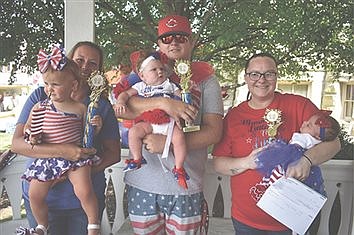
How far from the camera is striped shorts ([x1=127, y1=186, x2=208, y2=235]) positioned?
4.78ft

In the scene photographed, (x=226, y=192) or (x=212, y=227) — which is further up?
(x=226, y=192)

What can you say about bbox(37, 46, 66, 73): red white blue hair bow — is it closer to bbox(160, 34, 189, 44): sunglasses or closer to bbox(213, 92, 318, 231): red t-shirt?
bbox(160, 34, 189, 44): sunglasses

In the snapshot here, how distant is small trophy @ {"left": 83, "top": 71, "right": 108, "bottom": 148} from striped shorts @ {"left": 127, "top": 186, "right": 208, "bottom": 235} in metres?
0.29

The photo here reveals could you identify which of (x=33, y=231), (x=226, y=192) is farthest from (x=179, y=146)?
(x=226, y=192)

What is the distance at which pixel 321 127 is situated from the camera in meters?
1.43

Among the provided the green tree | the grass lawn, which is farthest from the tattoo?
the green tree

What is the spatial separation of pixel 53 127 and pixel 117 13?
1.14 meters

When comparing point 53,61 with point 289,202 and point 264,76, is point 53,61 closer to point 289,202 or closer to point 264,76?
point 264,76

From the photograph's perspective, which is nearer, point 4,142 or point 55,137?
point 55,137

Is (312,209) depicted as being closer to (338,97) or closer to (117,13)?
(338,97)

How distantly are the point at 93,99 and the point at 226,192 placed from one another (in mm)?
985

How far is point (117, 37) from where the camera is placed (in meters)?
2.21

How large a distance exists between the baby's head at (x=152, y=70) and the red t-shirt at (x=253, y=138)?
330 millimetres

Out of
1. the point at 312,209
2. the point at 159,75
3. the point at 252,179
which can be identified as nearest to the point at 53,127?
the point at 159,75
